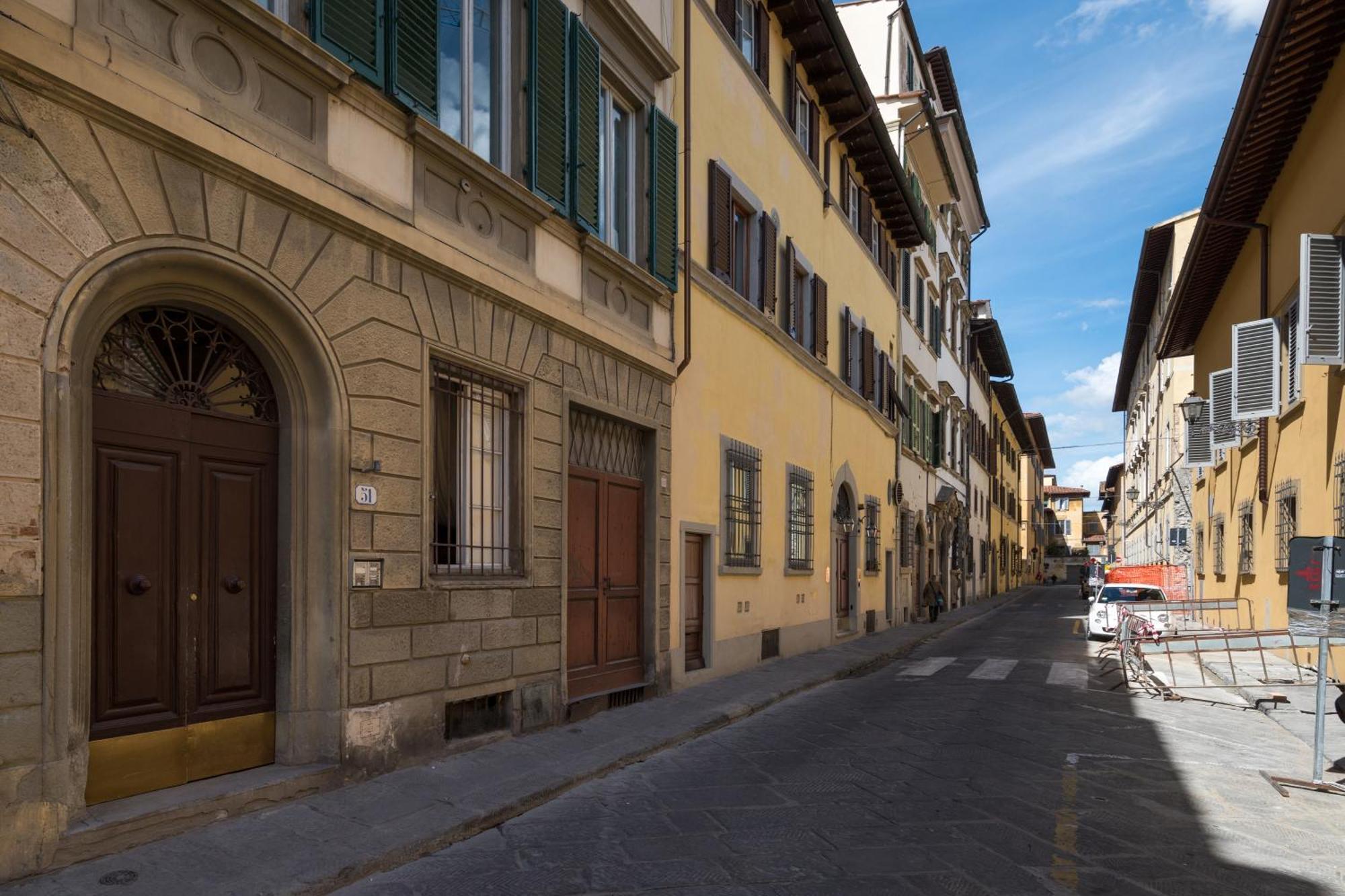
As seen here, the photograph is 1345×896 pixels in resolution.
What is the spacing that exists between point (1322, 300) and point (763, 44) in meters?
8.39

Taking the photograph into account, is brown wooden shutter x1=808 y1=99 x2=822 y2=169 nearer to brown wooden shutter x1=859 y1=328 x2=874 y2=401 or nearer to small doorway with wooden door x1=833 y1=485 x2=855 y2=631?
brown wooden shutter x1=859 y1=328 x2=874 y2=401

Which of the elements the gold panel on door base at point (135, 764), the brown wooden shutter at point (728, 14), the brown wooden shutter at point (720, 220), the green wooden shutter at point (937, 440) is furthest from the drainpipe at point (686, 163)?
the green wooden shutter at point (937, 440)

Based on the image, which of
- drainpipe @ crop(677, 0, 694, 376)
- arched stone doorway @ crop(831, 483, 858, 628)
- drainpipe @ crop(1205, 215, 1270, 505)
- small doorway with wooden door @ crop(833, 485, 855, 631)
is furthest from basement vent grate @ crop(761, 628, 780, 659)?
drainpipe @ crop(1205, 215, 1270, 505)

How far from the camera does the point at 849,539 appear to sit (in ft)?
70.7

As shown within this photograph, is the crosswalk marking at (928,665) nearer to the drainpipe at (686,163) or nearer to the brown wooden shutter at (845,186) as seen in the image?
the drainpipe at (686,163)

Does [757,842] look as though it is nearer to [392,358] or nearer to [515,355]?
[392,358]

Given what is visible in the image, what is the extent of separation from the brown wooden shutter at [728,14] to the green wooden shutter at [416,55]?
6881 millimetres

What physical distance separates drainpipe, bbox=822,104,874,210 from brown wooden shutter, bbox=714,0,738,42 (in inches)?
199

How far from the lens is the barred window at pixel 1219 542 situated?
2017 cm

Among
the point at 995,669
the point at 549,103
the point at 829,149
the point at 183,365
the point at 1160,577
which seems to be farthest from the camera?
the point at 1160,577

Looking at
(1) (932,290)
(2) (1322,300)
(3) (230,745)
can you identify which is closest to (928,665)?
(2) (1322,300)

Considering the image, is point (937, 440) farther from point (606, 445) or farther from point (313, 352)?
point (313, 352)

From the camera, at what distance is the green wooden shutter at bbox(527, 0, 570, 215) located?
9.16 metres

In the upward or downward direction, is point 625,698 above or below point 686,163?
below
